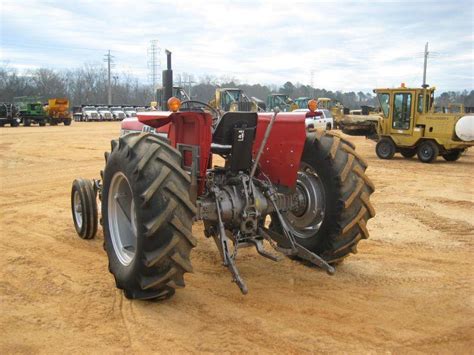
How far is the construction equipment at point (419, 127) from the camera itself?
15461 mm

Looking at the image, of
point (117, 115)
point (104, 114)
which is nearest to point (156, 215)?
point (104, 114)

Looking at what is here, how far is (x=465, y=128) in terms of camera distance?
1515cm

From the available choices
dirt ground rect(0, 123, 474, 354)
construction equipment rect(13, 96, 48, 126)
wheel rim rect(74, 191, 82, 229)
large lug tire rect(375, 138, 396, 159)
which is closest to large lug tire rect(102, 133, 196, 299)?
dirt ground rect(0, 123, 474, 354)

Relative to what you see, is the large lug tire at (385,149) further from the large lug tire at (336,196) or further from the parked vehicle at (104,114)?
the parked vehicle at (104,114)

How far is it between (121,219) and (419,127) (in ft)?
45.2

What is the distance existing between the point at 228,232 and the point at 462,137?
42.2ft

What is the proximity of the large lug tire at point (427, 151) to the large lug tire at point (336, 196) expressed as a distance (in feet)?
39.5

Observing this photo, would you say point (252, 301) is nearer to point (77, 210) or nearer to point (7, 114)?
point (77, 210)

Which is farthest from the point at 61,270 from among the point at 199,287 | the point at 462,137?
the point at 462,137

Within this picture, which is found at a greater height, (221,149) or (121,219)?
(221,149)

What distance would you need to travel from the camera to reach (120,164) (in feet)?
13.1

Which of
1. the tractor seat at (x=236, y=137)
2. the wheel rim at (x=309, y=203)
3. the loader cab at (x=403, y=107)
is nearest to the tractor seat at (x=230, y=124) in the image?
the tractor seat at (x=236, y=137)

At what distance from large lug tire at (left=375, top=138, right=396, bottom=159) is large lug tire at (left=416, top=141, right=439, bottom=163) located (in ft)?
2.99

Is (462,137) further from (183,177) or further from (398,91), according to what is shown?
(183,177)
